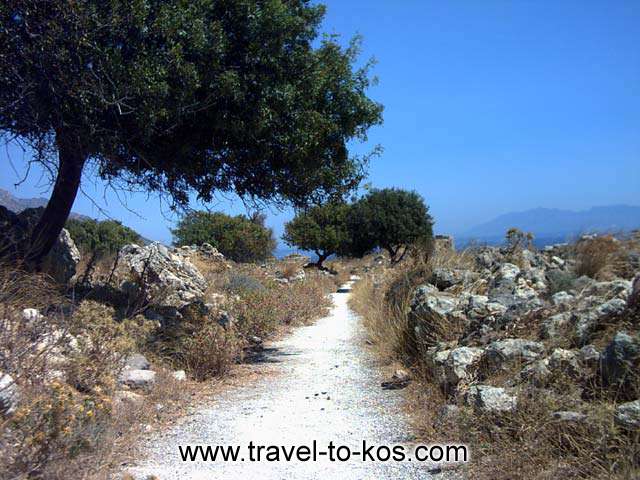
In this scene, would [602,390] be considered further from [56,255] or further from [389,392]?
[56,255]

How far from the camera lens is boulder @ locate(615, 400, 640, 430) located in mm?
4355

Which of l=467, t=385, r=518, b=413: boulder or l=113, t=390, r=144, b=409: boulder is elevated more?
l=467, t=385, r=518, b=413: boulder

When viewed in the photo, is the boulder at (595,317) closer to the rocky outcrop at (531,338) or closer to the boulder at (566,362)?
the rocky outcrop at (531,338)

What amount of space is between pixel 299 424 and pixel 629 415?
11.3ft

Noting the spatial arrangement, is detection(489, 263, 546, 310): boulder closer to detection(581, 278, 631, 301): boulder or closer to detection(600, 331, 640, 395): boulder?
detection(581, 278, 631, 301): boulder

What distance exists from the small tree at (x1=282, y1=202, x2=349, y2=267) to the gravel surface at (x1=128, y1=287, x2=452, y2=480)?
32.7 meters

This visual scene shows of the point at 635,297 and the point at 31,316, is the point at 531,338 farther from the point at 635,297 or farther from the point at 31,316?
the point at 31,316

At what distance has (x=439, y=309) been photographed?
863 centimetres

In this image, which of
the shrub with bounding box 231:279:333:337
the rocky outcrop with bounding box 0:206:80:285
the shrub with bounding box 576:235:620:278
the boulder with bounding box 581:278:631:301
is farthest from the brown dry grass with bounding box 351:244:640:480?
the rocky outcrop with bounding box 0:206:80:285

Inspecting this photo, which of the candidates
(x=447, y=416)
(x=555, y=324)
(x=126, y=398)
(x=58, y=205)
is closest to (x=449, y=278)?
(x=555, y=324)

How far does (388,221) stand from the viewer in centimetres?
4169

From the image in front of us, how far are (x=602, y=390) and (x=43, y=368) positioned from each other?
461cm

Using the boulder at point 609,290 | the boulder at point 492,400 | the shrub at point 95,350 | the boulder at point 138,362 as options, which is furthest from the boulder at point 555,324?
the boulder at point 138,362

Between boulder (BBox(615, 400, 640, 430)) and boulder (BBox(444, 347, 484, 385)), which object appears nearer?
boulder (BBox(615, 400, 640, 430))
